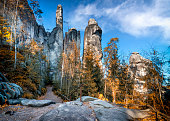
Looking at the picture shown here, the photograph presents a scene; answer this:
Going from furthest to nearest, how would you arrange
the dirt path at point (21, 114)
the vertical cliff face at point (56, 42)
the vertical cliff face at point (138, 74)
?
the vertical cliff face at point (56, 42)
the vertical cliff face at point (138, 74)
the dirt path at point (21, 114)

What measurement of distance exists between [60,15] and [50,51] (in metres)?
17.7

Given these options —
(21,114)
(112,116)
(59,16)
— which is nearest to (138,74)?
Result: (112,116)

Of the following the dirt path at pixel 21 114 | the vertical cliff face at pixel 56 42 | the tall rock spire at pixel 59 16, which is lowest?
the dirt path at pixel 21 114

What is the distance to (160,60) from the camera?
570 cm

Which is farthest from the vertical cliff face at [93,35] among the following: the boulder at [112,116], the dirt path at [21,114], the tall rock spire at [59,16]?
the boulder at [112,116]

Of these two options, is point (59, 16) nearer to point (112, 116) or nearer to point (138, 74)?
point (138, 74)

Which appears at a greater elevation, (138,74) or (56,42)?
(56,42)

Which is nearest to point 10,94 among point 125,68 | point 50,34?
point 125,68

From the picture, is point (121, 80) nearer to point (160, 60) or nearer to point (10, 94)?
point (160, 60)

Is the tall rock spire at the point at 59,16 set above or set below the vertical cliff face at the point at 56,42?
above

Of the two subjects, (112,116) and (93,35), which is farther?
(93,35)

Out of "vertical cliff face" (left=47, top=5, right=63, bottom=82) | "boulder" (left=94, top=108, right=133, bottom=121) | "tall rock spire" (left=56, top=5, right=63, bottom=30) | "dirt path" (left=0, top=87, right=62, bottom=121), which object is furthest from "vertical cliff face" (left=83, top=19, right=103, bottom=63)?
"boulder" (left=94, top=108, right=133, bottom=121)

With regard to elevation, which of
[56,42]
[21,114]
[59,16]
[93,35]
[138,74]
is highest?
[59,16]

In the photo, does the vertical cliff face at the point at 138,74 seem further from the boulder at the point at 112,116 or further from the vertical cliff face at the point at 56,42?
the vertical cliff face at the point at 56,42
